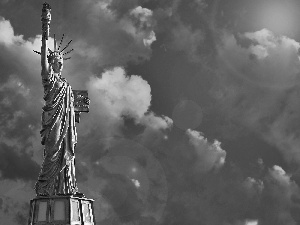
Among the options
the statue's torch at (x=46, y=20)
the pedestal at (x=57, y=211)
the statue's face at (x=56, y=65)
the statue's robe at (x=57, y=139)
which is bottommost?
the pedestal at (x=57, y=211)

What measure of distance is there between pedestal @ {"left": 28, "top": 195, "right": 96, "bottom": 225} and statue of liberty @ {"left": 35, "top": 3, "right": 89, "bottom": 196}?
15.5 inches

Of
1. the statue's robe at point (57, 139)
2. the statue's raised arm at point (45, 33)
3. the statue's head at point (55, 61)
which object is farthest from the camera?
the statue's head at point (55, 61)

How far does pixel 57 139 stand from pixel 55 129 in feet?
1.53

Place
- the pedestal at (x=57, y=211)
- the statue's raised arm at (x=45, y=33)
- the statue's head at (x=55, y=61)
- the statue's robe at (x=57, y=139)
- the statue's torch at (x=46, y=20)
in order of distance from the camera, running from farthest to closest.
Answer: the statue's head at (x=55, y=61) < the statue's torch at (x=46, y=20) < the statue's raised arm at (x=45, y=33) < the statue's robe at (x=57, y=139) < the pedestal at (x=57, y=211)

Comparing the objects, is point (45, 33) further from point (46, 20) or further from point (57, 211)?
point (57, 211)

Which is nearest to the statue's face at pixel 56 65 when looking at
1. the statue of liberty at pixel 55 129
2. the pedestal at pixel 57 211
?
the statue of liberty at pixel 55 129

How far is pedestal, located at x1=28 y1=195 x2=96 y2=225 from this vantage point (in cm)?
2175

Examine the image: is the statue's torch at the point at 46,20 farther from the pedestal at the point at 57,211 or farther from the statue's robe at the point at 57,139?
the pedestal at the point at 57,211

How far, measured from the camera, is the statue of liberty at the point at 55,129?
22.6m

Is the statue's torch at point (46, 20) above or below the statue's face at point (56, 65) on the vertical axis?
above

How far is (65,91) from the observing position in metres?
24.2

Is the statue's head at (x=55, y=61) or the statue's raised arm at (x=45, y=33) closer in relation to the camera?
the statue's raised arm at (x=45, y=33)

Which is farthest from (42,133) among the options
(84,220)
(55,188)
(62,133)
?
(84,220)

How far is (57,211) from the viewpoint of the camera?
21.9 metres
